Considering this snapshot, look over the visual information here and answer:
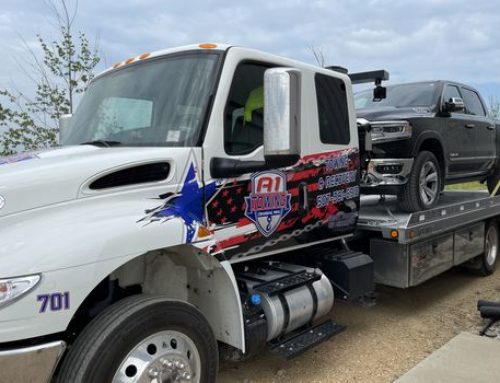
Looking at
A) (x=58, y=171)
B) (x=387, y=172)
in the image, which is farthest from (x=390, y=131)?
(x=58, y=171)

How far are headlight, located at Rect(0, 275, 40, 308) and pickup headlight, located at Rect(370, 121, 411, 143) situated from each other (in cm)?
417

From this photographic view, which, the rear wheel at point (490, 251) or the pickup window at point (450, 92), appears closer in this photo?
the pickup window at point (450, 92)

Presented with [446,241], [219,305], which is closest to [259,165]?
[219,305]

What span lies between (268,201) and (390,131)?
102 inches

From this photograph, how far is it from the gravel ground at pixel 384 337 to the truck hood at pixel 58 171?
2058 millimetres

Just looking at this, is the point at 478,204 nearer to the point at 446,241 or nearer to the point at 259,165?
the point at 446,241

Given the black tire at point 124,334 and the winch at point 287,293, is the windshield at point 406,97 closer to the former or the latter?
the winch at point 287,293

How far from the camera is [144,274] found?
328 cm

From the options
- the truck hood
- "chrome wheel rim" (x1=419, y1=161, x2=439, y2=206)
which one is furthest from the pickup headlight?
the truck hood

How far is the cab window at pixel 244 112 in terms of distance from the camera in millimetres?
3312

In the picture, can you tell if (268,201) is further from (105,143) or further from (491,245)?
(491,245)

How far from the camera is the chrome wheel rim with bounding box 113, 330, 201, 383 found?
8.54ft

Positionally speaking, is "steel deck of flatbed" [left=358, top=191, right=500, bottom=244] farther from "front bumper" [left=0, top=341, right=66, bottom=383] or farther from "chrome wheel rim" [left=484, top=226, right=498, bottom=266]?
"front bumper" [left=0, top=341, right=66, bottom=383]

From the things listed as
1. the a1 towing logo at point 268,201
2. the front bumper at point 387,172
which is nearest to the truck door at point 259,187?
the a1 towing logo at point 268,201
